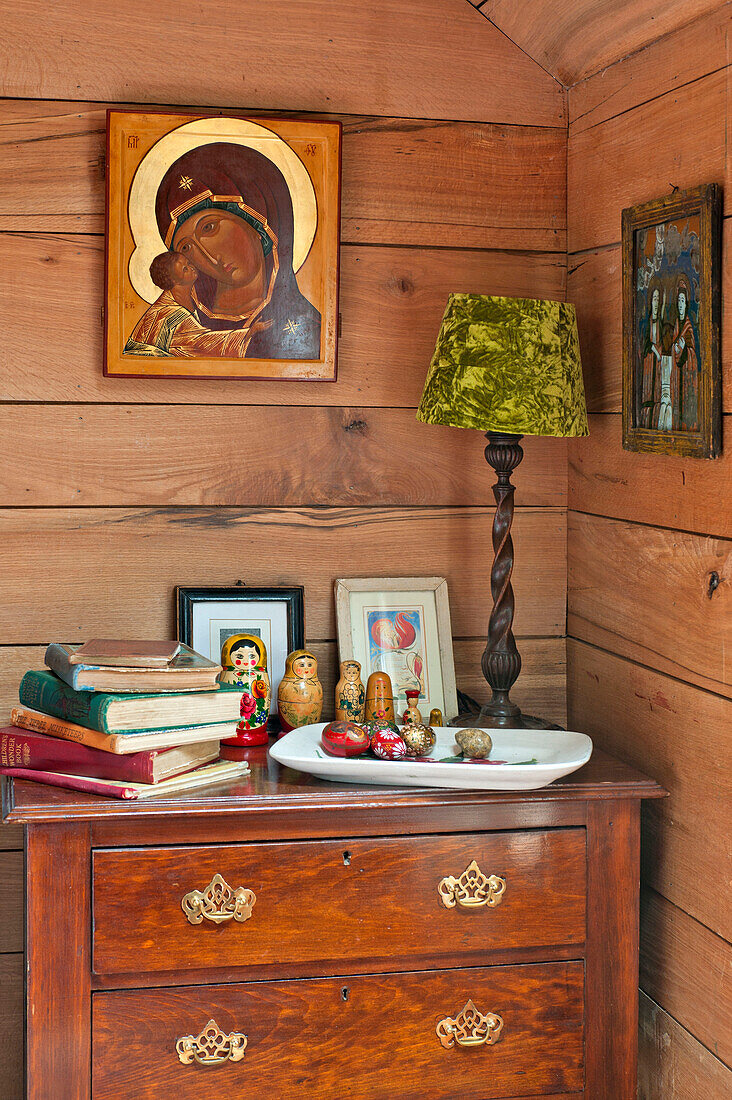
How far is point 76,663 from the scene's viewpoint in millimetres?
1341

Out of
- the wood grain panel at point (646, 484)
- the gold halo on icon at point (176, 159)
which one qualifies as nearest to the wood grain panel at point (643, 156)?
the wood grain panel at point (646, 484)

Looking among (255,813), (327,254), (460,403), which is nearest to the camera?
(255,813)

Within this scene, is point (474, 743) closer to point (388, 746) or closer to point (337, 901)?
point (388, 746)

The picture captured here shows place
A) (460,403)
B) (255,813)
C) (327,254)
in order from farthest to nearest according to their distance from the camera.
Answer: (327,254), (460,403), (255,813)

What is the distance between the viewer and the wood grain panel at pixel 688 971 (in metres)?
1.29

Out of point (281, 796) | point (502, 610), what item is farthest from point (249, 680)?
point (502, 610)

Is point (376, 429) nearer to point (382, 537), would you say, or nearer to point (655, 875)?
point (382, 537)

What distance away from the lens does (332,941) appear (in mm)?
1318

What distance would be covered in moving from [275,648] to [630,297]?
0.77 meters

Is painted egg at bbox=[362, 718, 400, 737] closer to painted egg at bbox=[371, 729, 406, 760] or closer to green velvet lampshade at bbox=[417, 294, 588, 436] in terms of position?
painted egg at bbox=[371, 729, 406, 760]

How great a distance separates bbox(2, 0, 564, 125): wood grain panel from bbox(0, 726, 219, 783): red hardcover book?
0.98 m

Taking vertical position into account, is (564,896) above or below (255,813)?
below

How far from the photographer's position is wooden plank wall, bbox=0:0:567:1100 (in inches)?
62.9

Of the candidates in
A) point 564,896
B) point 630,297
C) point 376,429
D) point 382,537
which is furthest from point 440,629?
point 630,297
